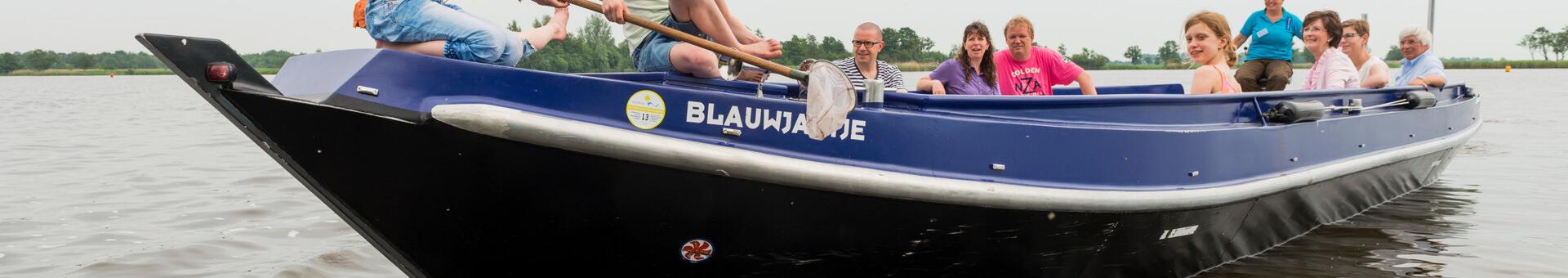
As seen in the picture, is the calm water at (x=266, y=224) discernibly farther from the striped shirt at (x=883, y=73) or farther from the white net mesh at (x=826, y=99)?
the white net mesh at (x=826, y=99)

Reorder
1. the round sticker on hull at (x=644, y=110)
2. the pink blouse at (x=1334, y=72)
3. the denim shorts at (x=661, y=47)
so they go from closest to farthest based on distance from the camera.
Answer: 1. the round sticker on hull at (x=644, y=110)
2. the denim shorts at (x=661, y=47)
3. the pink blouse at (x=1334, y=72)

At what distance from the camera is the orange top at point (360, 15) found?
13.1 feet

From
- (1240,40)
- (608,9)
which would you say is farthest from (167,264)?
(1240,40)

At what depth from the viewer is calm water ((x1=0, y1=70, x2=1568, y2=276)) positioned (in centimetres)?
631

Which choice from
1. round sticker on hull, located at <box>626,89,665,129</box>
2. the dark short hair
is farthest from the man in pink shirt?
round sticker on hull, located at <box>626,89,665,129</box>

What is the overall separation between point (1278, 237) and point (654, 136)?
425 centimetres

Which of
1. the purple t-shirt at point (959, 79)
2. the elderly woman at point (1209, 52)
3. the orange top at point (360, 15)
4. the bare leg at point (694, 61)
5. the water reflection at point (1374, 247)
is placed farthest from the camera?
the water reflection at point (1374, 247)

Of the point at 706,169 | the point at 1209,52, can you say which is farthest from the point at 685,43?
the point at 1209,52

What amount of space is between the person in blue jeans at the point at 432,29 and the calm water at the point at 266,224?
2.51m

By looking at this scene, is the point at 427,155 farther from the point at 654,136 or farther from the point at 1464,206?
the point at 1464,206

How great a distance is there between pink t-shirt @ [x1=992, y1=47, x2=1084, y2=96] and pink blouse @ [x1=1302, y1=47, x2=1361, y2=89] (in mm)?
2397

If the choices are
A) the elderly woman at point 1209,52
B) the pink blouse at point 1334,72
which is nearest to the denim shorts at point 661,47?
the elderly woman at point 1209,52

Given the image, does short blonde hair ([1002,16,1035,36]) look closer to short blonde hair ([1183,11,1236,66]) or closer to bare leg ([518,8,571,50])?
short blonde hair ([1183,11,1236,66])

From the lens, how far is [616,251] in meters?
4.23
